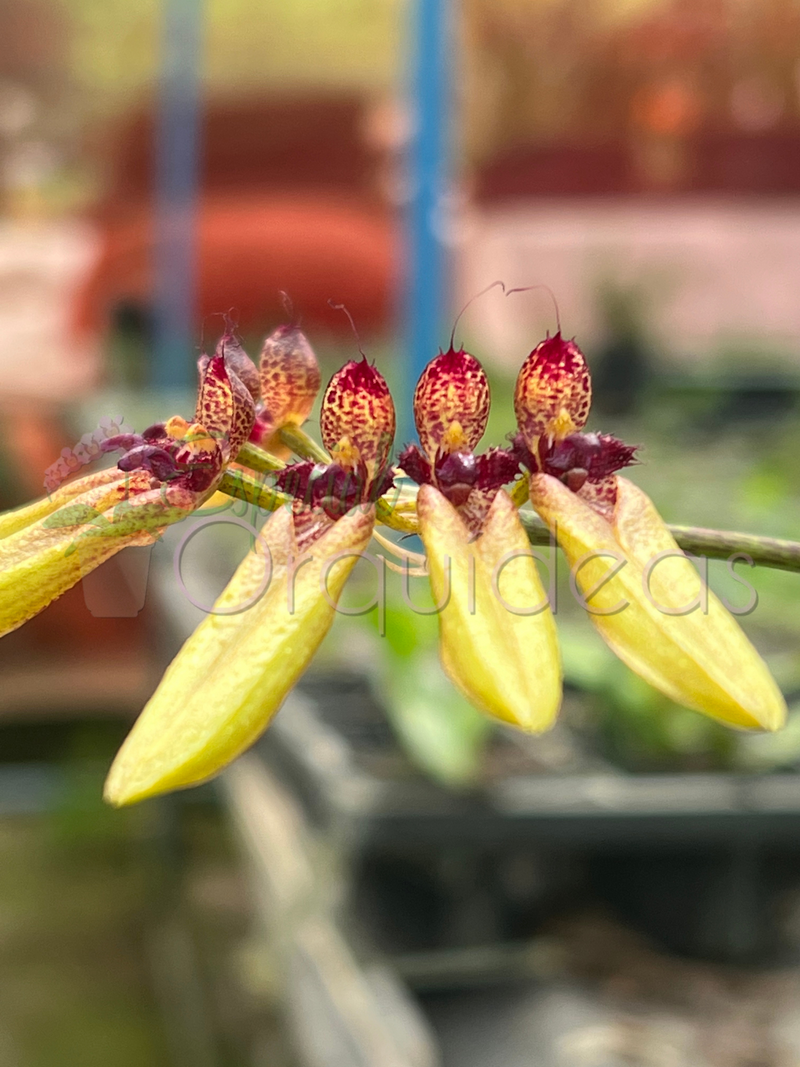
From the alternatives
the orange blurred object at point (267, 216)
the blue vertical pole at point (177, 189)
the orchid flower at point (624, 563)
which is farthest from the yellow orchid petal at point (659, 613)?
the orange blurred object at point (267, 216)

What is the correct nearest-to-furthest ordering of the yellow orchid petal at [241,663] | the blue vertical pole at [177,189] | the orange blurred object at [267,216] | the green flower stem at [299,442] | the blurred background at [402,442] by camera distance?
the yellow orchid petal at [241,663], the green flower stem at [299,442], the blurred background at [402,442], the blue vertical pole at [177,189], the orange blurred object at [267,216]

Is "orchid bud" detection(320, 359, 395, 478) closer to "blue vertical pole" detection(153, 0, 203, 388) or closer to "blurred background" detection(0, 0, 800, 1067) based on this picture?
"blurred background" detection(0, 0, 800, 1067)

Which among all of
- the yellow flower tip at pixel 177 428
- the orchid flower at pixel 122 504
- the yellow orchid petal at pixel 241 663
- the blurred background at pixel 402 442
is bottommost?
the blurred background at pixel 402 442

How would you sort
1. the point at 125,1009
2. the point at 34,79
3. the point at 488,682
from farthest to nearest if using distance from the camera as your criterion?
the point at 34,79
the point at 125,1009
the point at 488,682

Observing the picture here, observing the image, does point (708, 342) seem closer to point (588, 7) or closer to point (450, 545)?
point (588, 7)

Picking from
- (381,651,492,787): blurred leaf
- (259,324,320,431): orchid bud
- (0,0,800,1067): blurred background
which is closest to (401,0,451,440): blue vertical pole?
(0,0,800,1067): blurred background

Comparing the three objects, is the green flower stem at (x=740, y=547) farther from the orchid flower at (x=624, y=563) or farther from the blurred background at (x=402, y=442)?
the blurred background at (x=402, y=442)

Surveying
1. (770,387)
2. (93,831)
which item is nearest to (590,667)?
(93,831)
